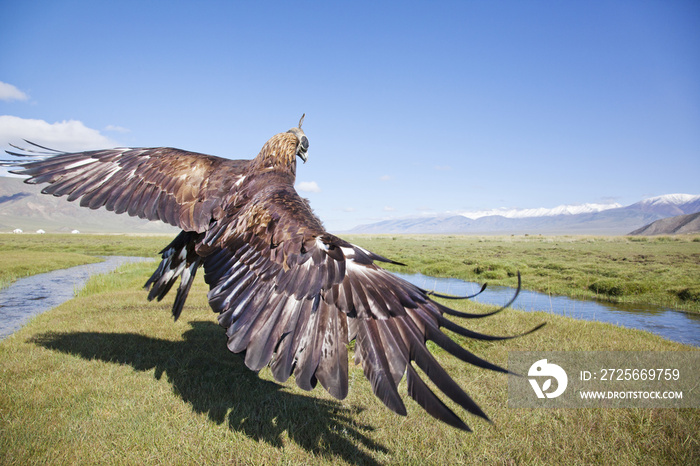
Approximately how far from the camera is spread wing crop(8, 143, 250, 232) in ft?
14.1

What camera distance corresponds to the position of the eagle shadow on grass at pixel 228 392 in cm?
387

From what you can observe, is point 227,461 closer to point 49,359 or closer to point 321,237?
point 321,237

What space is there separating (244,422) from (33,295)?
50.1 feet

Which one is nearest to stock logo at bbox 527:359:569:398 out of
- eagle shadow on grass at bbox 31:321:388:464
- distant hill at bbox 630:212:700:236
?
eagle shadow on grass at bbox 31:321:388:464

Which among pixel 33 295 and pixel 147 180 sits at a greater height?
pixel 147 180

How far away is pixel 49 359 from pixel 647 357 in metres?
9.38

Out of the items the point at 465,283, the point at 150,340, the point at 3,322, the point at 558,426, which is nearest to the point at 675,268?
the point at 465,283

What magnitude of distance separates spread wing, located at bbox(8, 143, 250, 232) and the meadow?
6.99 feet

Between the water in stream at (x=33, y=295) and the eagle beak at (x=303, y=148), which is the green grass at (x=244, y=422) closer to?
the eagle beak at (x=303, y=148)

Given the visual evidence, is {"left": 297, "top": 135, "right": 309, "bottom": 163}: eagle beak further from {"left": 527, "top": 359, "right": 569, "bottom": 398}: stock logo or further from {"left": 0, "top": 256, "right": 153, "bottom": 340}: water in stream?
{"left": 0, "top": 256, "right": 153, "bottom": 340}: water in stream

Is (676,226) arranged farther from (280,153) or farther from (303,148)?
(280,153)

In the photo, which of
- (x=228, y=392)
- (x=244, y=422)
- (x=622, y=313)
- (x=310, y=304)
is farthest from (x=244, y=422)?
(x=622, y=313)

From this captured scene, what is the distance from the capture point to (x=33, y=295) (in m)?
14.8

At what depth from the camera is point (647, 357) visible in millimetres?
6355
